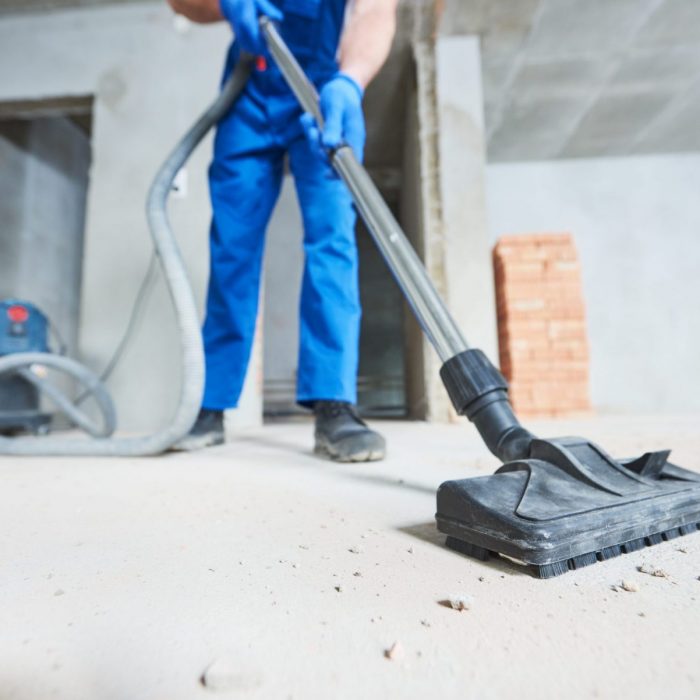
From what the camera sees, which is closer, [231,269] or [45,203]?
[231,269]

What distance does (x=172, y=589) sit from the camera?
354 millimetres

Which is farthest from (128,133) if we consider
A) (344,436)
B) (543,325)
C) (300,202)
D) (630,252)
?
(630,252)

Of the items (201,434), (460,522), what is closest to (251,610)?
(460,522)

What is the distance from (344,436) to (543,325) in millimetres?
2276

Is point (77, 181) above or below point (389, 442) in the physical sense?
above

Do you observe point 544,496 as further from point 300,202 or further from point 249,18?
point 249,18

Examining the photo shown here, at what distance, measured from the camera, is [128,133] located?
2338 mm

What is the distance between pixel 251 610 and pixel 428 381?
2056mm

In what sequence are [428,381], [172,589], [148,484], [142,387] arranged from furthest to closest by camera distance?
[428,381] < [142,387] < [148,484] < [172,589]

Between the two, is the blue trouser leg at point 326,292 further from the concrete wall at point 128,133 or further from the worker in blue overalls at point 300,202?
the concrete wall at point 128,133

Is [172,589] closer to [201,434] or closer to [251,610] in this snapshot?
[251,610]

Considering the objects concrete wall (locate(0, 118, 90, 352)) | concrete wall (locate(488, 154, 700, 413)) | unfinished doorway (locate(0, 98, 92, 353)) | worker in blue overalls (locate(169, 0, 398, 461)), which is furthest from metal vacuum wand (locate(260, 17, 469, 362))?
concrete wall (locate(488, 154, 700, 413))

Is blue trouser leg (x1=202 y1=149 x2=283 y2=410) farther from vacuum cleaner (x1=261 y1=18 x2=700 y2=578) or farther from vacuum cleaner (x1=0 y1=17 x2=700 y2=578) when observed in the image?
vacuum cleaner (x1=261 y1=18 x2=700 y2=578)

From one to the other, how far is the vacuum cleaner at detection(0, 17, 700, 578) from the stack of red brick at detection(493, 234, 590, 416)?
2230 millimetres
